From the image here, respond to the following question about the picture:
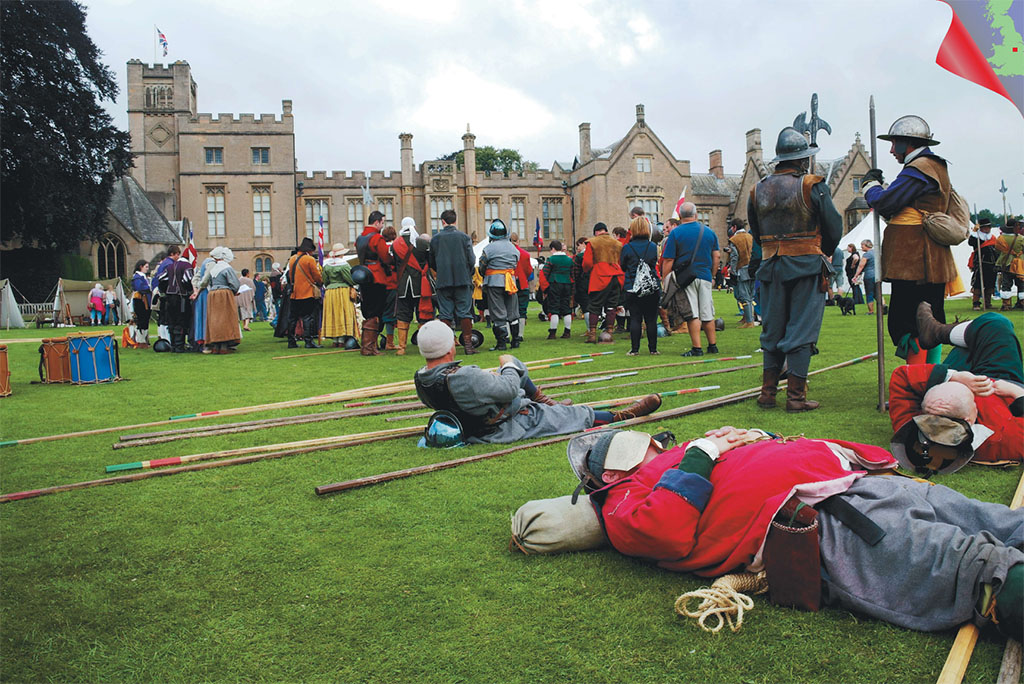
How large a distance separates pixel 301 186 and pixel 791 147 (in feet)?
152

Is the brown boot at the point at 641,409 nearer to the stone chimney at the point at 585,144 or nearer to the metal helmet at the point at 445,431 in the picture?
the metal helmet at the point at 445,431

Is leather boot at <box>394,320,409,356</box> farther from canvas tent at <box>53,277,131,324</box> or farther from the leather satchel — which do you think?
canvas tent at <box>53,277,131,324</box>

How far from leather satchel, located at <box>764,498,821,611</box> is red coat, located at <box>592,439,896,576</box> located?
43mm

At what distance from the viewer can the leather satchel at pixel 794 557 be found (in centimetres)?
243

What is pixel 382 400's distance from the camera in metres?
7.06

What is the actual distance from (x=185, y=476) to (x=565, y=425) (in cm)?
255

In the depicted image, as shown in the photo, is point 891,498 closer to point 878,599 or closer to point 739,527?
point 878,599

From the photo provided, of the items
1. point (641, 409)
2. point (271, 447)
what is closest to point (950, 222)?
point (641, 409)

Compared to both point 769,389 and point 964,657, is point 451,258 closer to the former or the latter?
point 769,389

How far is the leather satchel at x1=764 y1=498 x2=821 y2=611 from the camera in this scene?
7.98ft

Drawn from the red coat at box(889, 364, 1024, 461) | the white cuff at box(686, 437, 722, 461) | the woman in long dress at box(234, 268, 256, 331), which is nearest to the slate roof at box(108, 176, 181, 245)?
the woman in long dress at box(234, 268, 256, 331)

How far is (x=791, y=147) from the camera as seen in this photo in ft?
19.6

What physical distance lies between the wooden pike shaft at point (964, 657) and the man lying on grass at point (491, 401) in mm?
2985

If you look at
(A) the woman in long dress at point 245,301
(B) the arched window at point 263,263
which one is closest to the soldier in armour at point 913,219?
(A) the woman in long dress at point 245,301
